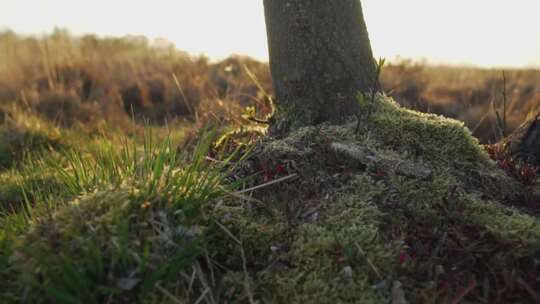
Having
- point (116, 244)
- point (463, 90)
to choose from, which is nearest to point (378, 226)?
point (116, 244)

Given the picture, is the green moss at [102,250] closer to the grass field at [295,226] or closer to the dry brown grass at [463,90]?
the grass field at [295,226]

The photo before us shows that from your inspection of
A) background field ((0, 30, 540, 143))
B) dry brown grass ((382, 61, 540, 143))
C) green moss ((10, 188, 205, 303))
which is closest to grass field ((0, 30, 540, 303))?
green moss ((10, 188, 205, 303))

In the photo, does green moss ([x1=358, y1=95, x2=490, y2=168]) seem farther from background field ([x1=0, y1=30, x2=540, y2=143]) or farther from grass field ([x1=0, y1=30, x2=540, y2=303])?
background field ([x1=0, y1=30, x2=540, y2=143])

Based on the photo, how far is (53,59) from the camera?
970 cm

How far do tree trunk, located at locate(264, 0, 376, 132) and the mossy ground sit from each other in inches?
21.6

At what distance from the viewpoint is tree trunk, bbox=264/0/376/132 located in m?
3.06

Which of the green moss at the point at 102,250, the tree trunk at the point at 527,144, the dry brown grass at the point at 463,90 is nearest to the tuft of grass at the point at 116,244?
the green moss at the point at 102,250

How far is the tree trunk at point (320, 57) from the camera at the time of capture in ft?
10.0

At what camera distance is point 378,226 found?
220 centimetres

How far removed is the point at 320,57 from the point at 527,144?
1418 mm

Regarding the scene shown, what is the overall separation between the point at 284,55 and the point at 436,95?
6435mm

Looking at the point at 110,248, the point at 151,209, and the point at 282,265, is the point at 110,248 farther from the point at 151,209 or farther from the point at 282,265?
the point at 282,265

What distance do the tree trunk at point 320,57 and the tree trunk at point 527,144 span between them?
1.00 meters

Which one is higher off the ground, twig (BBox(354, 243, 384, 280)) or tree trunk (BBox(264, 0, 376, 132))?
tree trunk (BBox(264, 0, 376, 132))
